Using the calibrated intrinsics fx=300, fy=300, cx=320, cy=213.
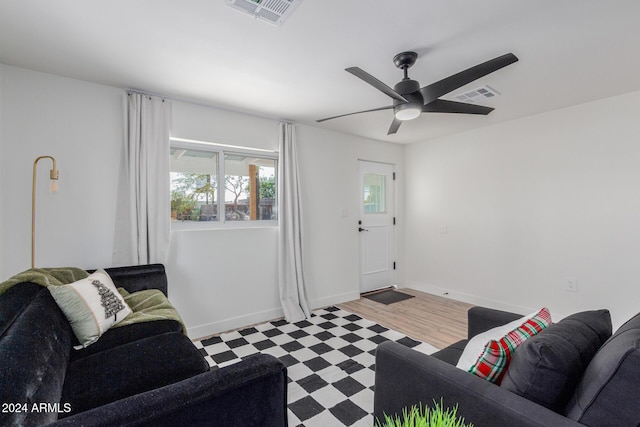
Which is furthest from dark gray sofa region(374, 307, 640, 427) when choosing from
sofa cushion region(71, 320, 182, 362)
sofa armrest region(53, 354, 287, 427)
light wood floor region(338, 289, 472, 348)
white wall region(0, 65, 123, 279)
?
white wall region(0, 65, 123, 279)

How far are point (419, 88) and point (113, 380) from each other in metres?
2.37

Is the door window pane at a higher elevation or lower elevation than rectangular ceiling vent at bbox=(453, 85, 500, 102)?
lower

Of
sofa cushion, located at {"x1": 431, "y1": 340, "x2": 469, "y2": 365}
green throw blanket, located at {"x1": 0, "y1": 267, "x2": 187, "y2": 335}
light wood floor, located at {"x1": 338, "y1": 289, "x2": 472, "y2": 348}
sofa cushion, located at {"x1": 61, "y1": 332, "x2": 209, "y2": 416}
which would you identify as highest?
green throw blanket, located at {"x1": 0, "y1": 267, "x2": 187, "y2": 335}

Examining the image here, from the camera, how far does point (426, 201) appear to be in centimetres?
457

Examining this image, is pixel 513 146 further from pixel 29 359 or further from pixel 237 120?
pixel 29 359

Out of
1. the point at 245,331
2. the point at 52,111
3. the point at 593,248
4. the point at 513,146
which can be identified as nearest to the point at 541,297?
the point at 593,248

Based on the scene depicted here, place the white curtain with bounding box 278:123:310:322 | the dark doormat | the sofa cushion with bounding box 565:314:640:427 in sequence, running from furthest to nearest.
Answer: the dark doormat, the white curtain with bounding box 278:123:310:322, the sofa cushion with bounding box 565:314:640:427

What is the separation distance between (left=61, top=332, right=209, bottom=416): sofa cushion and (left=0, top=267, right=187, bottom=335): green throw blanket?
0.94ft

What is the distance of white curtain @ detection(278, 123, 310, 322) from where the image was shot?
347 cm

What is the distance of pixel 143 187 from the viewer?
2.65m

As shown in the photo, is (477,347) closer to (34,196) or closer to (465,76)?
(465,76)

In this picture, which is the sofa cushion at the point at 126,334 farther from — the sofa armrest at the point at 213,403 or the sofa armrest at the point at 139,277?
the sofa armrest at the point at 213,403

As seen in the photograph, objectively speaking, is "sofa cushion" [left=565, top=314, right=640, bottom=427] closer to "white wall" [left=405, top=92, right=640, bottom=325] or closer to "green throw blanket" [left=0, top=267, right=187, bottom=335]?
"green throw blanket" [left=0, top=267, right=187, bottom=335]

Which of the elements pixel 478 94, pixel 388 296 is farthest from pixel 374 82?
pixel 388 296
